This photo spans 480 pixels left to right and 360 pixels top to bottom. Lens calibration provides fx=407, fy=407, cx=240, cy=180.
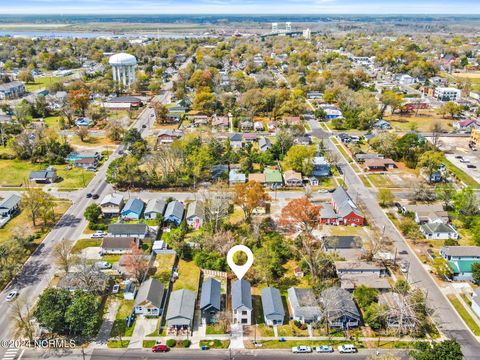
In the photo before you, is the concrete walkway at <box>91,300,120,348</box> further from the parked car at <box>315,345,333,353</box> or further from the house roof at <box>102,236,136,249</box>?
the parked car at <box>315,345,333,353</box>

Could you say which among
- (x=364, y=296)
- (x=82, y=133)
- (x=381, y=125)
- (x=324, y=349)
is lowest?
(x=324, y=349)

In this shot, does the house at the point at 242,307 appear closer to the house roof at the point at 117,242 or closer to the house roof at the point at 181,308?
the house roof at the point at 181,308

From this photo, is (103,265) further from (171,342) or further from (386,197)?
(386,197)

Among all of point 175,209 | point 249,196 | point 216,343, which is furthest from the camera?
point 175,209

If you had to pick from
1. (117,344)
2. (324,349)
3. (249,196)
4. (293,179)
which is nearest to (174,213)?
(249,196)

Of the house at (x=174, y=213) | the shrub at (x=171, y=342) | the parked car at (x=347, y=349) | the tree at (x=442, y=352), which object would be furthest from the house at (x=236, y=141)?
the tree at (x=442, y=352)

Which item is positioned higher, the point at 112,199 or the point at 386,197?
the point at 386,197
